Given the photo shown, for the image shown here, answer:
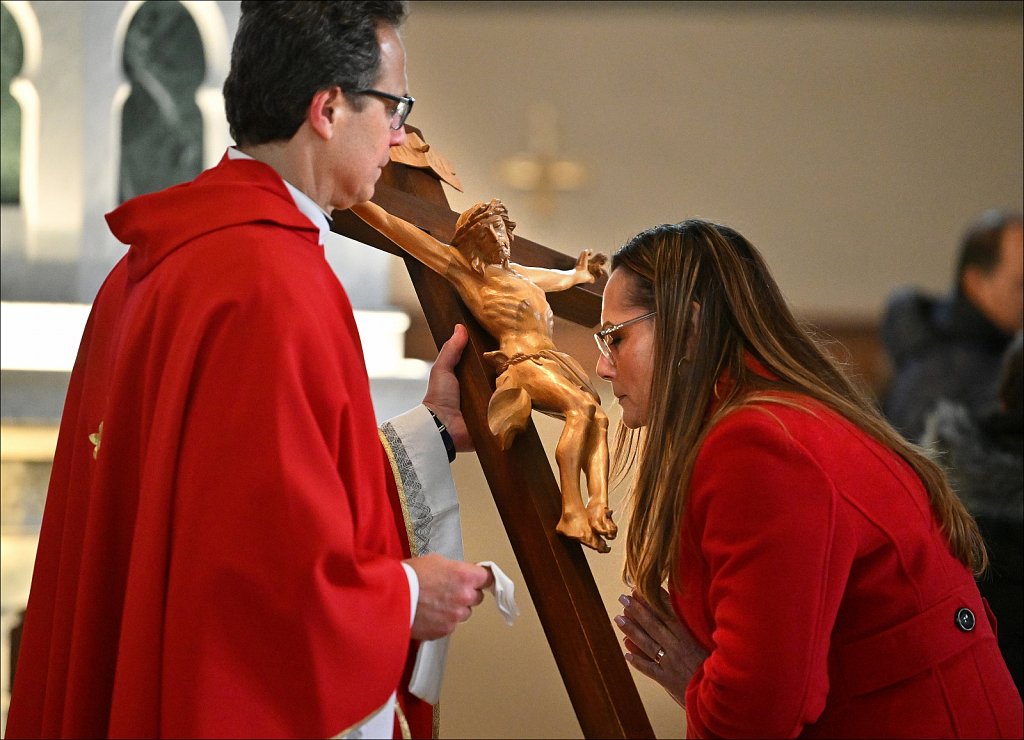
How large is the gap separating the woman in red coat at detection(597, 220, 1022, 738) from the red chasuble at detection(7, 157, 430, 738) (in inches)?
20.4

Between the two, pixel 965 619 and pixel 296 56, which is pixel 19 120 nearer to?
pixel 296 56

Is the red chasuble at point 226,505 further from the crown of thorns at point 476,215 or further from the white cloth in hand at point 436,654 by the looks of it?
the crown of thorns at point 476,215

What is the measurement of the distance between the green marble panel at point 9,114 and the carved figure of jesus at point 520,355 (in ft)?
8.53

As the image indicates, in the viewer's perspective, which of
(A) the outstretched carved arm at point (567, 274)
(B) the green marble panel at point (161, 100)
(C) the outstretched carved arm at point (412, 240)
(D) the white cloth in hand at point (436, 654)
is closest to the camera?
(D) the white cloth in hand at point (436, 654)

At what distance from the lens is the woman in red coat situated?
1.97 metres

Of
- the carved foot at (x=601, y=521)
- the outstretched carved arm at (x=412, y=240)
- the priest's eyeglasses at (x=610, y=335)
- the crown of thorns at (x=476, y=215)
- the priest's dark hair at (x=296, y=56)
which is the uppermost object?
the priest's dark hair at (x=296, y=56)

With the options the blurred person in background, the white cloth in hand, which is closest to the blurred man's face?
the blurred person in background

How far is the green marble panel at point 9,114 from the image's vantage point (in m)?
4.45

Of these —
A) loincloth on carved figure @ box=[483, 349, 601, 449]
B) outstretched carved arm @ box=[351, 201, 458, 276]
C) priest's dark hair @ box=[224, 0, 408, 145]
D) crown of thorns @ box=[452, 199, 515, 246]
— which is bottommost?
loincloth on carved figure @ box=[483, 349, 601, 449]

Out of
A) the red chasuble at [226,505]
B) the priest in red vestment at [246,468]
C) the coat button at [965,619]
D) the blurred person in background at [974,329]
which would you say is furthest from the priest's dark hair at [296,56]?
the blurred person in background at [974,329]

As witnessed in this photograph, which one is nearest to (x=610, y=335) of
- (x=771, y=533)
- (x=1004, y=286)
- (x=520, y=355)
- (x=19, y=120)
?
(x=520, y=355)

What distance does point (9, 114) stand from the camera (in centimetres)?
450

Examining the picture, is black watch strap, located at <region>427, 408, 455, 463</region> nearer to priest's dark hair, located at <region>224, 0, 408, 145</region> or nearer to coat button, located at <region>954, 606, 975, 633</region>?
priest's dark hair, located at <region>224, 0, 408, 145</region>

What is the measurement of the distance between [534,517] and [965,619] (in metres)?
0.74
